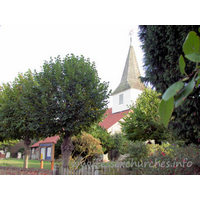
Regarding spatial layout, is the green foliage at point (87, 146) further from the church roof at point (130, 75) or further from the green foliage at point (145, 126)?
the church roof at point (130, 75)

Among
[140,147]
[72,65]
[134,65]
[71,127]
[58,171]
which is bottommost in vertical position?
[58,171]

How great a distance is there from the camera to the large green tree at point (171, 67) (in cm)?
577

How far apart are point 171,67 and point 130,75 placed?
17515mm

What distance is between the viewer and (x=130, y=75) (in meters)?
23.7

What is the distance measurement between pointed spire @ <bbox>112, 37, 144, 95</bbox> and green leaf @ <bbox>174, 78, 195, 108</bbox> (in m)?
22.4

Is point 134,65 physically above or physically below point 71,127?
above

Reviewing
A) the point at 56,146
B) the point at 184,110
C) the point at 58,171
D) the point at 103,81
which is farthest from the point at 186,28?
the point at 56,146

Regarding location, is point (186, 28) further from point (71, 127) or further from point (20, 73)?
point (20, 73)

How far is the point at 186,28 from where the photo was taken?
5785mm

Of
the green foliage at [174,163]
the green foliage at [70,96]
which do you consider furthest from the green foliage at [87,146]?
the green foliage at [174,163]

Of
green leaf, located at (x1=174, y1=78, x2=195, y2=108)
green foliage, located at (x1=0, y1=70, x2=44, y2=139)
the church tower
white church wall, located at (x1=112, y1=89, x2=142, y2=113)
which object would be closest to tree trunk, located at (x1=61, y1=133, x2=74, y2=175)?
green foliage, located at (x1=0, y1=70, x2=44, y2=139)

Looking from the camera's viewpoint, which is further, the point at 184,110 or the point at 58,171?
the point at 58,171

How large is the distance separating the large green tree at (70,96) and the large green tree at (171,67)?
309cm

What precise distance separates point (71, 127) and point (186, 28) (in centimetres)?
620
